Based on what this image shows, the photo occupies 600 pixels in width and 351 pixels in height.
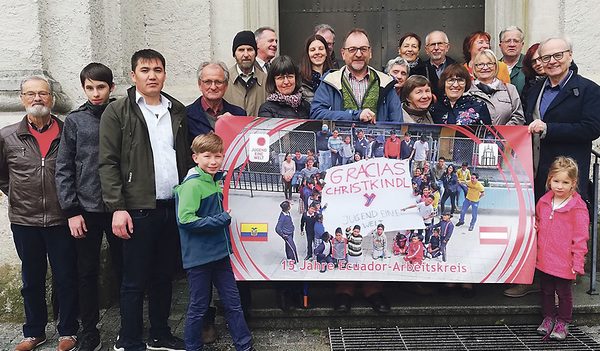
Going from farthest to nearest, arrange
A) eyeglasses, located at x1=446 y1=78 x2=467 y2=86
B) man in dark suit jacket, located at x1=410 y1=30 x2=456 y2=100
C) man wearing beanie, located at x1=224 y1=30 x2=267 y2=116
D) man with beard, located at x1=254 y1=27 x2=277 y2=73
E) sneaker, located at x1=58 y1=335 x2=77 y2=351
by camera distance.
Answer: man in dark suit jacket, located at x1=410 y1=30 x2=456 y2=100
man with beard, located at x1=254 y1=27 x2=277 y2=73
man wearing beanie, located at x1=224 y1=30 x2=267 y2=116
eyeglasses, located at x1=446 y1=78 x2=467 y2=86
sneaker, located at x1=58 y1=335 x2=77 y2=351

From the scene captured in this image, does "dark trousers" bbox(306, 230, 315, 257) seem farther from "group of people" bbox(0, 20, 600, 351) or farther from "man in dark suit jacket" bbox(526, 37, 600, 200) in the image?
"man in dark suit jacket" bbox(526, 37, 600, 200)

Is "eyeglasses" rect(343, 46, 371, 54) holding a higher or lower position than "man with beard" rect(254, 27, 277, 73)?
lower

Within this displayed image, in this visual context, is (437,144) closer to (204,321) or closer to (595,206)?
(595,206)

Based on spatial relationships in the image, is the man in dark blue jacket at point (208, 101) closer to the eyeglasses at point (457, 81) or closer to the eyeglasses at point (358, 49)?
the eyeglasses at point (358, 49)

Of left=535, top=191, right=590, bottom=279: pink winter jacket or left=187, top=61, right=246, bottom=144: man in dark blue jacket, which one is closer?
left=535, top=191, right=590, bottom=279: pink winter jacket

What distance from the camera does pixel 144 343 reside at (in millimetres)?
3926

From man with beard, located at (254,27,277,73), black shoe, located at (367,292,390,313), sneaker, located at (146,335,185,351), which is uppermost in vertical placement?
man with beard, located at (254,27,277,73)

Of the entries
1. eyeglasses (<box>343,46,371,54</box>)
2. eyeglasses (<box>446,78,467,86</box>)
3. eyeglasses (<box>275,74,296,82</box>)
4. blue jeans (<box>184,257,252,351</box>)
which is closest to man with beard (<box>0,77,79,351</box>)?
blue jeans (<box>184,257,252,351</box>)

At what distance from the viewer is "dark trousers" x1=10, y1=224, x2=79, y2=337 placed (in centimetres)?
391

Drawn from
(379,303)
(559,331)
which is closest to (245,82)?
(379,303)

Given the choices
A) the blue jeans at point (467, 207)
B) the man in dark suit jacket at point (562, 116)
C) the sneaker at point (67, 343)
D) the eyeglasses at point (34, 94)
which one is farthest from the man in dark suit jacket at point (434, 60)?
the sneaker at point (67, 343)

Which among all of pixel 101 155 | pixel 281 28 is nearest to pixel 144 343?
pixel 101 155

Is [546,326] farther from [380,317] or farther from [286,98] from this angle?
[286,98]

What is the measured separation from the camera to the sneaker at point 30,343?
400cm
